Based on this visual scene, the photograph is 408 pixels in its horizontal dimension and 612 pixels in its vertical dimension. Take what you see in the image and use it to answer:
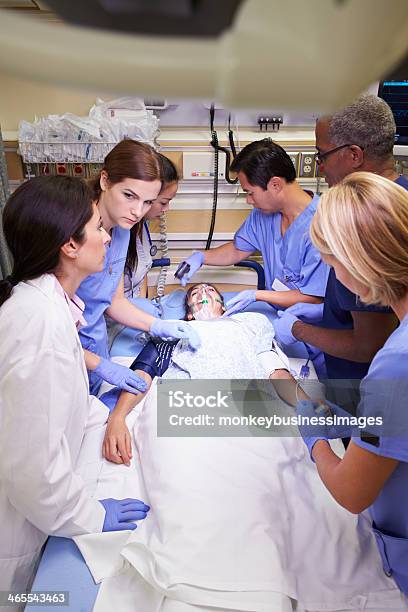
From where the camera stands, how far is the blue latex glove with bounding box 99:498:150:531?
1209 mm

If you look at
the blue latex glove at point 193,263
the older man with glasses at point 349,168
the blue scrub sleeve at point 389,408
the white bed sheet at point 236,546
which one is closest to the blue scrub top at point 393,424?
the blue scrub sleeve at point 389,408

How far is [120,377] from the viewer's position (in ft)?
5.70

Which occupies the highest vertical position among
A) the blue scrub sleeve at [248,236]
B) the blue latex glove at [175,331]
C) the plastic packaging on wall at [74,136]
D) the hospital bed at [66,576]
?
the plastic packaging on wall at [74,136]

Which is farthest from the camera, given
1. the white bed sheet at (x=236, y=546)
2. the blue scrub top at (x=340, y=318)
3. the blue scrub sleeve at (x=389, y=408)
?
the blue scrub top at (x=340, y=318)

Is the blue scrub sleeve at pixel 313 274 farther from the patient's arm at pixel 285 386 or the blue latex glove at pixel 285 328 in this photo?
the patient's arm at pixel 285 386

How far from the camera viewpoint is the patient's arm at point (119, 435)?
1.46 m

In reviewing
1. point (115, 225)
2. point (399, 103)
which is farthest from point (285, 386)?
point (399, 103)

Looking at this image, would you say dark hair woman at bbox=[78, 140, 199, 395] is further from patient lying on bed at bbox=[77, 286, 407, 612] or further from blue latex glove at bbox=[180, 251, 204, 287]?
blue latex glove at bbox=[180, 251, 204, 287]

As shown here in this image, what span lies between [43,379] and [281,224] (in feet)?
5.47

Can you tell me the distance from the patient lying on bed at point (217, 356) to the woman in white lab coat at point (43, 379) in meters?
0.46

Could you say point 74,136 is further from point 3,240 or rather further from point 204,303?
point 204,303

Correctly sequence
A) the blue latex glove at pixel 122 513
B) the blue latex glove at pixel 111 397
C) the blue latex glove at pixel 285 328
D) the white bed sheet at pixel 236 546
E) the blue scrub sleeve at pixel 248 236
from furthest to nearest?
1. the blue scrub sleeve at pixel 248 236
2. the blue latex glove at pixel 285 328
3. the blue latex glove at pixel 111 397
4. the blue latex glove at pixel 122 513
5. the white bed sheet at pixel 236 546

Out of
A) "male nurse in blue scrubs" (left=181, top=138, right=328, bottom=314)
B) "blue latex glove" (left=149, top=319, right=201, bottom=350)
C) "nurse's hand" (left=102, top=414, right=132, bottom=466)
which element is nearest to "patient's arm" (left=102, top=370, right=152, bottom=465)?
"nurse's hand" (left=102, top=414, right=132, bottom=466)

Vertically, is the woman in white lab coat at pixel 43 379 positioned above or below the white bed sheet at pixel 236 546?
above
